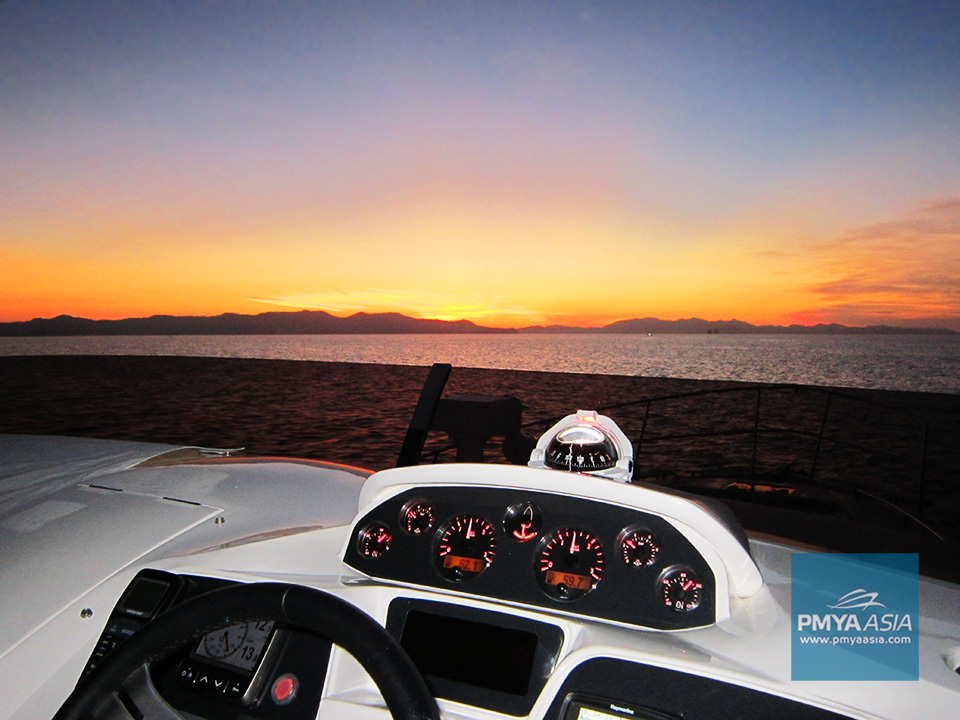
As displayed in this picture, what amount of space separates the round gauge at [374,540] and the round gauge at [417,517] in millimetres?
54

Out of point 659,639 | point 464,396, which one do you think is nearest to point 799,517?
point 464,396

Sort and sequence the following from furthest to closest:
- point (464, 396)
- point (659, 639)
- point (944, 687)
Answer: point (464, 396)
point (659, 639)
point (944, 687)

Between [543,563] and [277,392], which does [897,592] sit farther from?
[277,392]

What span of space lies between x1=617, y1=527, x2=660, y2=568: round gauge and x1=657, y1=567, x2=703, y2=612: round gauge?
49 millimetres

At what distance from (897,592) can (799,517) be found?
3289 millimetres

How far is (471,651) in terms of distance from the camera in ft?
4.98

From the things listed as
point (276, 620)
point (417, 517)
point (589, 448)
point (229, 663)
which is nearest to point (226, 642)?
point (229, 663)

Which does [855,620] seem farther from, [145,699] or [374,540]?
[145,699]

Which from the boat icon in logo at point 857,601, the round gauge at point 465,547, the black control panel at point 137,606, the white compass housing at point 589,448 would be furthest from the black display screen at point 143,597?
the boat icon in logo at point 857,601

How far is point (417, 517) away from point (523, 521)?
0.29m

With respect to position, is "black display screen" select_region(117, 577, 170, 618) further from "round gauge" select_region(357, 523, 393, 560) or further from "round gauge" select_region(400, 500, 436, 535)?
"round gauge" select_region(400, 500, 436, 535)

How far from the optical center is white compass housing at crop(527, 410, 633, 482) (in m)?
1.67

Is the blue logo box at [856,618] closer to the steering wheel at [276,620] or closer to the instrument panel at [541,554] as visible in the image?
the instrument panel at [541,554]

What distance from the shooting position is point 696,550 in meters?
1.48
